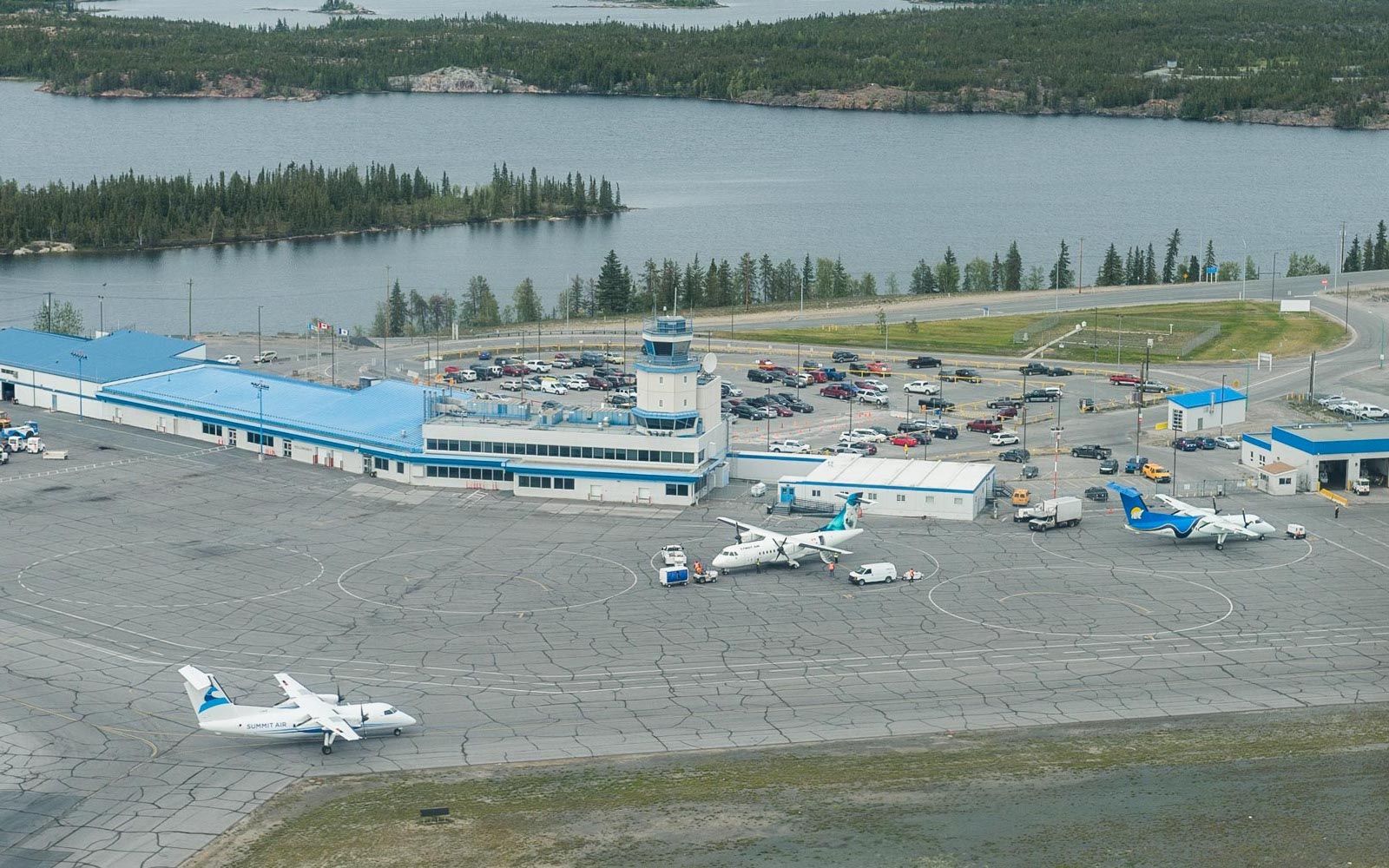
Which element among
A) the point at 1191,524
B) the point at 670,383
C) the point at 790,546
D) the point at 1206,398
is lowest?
the point at 790,546

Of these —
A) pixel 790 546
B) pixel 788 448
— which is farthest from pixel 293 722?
pixel 788 448

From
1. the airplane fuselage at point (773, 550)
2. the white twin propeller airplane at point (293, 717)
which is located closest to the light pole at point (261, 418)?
the airplane fuselage at point (773, 550)

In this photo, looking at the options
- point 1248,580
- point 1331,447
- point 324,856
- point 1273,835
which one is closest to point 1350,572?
point 1248,580

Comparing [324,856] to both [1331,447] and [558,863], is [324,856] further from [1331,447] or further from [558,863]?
[1331,447]

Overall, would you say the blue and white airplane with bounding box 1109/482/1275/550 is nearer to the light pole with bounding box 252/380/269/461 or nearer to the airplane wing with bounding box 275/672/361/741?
the airplane wing with bounding box 275/672/361/741

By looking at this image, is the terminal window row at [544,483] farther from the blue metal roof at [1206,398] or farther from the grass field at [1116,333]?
the grass field at [1116,333]

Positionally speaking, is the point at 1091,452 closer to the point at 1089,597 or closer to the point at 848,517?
the point at 848,517
